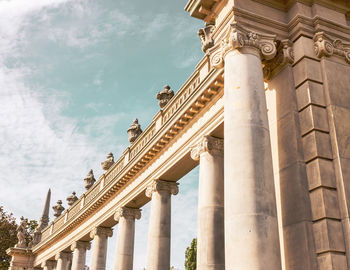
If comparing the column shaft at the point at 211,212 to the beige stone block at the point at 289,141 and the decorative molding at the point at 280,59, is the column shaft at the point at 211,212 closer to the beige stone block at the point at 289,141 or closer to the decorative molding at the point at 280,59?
the decorative molding at the point at 280,59

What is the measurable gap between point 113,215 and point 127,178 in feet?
16.8

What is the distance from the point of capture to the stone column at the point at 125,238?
31453mm

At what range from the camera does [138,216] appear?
33.3 metres

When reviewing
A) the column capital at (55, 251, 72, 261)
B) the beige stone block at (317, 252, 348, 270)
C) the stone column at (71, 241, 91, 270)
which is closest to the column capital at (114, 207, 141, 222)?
the stone column at (71, 241, 91, 270)

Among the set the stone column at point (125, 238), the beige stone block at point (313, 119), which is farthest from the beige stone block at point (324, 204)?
the stone column at point (125, 238)

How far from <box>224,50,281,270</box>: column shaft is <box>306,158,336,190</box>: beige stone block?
5.14 feet

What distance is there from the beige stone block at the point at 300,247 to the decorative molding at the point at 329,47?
6.62m

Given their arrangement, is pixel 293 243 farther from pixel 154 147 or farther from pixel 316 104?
pixel 154 147

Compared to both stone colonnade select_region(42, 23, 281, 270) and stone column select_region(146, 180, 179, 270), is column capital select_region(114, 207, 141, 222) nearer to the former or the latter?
stone column select_region(146, 180, 179, 270)

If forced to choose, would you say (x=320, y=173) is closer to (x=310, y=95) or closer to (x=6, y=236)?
(x=310, y=95)

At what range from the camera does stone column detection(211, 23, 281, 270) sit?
1095 centimetres

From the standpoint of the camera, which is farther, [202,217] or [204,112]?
[204,112]

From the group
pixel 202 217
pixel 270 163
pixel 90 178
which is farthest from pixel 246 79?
pixel 90 178

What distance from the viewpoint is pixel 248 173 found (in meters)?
11.9
